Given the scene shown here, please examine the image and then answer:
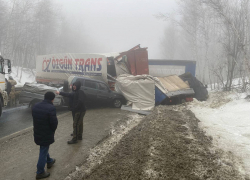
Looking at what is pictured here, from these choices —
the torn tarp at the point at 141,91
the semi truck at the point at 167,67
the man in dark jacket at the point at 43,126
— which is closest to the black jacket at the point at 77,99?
the man in dark jacket at the point at 43,126

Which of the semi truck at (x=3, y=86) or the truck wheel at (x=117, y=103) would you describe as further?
the truck wheel at (x=117, y=103)

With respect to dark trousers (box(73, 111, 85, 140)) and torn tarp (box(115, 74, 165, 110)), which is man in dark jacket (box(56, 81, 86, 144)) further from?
torn tarp (box(115, 74, 165, 110))

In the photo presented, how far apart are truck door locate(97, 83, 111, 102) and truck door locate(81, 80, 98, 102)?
9.2 inches

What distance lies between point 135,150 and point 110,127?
101 inches

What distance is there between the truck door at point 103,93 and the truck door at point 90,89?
0.76 ft

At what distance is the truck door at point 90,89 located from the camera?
10547 millimetres

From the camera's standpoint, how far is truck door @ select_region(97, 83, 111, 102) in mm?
10860

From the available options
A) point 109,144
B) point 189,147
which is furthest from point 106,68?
point 189,147

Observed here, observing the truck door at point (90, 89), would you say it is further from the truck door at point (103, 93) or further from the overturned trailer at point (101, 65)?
the overturned trailer at point (101, 65)

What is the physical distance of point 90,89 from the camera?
10703mm

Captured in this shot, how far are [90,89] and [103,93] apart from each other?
2.49 ft

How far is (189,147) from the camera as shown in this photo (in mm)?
4535

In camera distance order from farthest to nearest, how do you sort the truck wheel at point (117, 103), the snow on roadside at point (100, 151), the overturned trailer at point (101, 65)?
1. the overturned trailer at point (101, 65)
2. the truck wheel at point (117, 103)
3. the snow on roadside at point (100, 151)

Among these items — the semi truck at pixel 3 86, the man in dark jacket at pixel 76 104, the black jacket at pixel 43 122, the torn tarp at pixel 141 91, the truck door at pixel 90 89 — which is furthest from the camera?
the torn tarp at pixel 141 91
